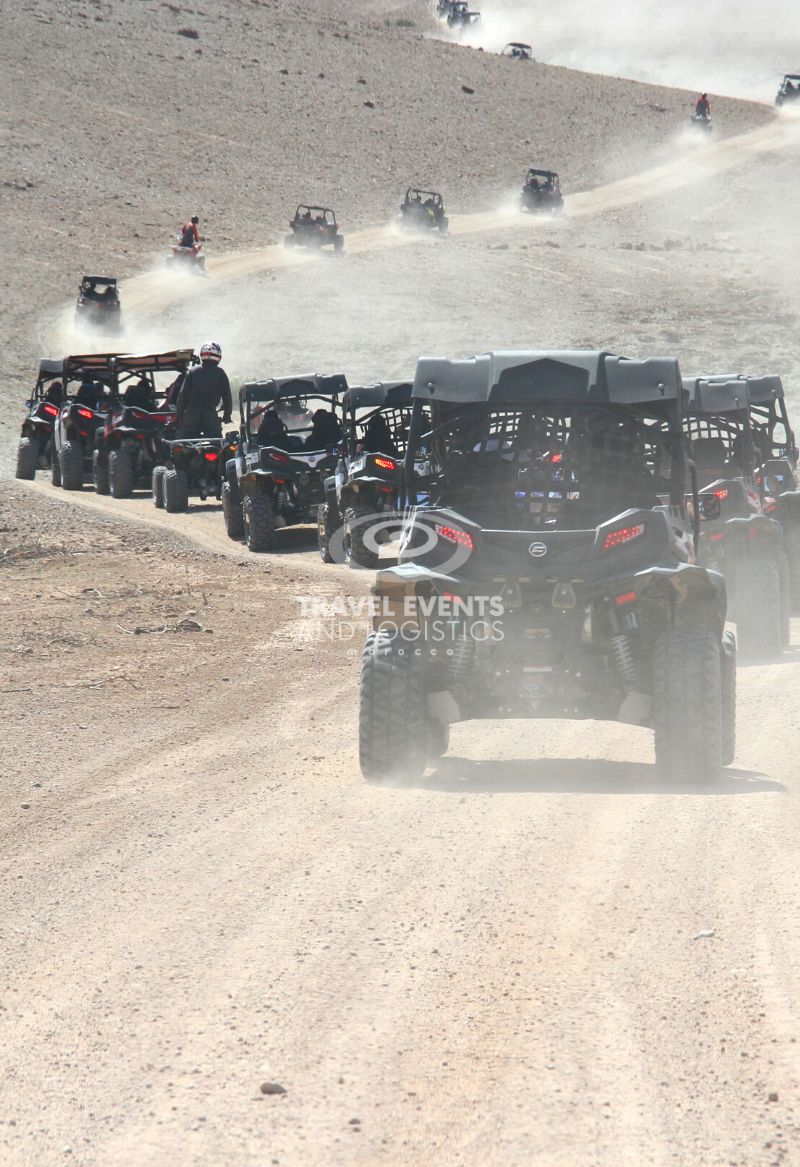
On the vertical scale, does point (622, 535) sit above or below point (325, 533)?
below

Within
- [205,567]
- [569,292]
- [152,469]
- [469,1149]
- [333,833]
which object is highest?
[569,292]

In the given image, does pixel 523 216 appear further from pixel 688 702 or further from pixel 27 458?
pixel 688 702

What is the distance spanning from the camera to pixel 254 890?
4426mm

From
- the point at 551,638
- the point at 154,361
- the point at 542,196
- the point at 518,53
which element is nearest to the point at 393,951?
the point at 551,638

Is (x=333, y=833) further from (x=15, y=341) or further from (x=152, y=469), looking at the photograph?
(x=15, y=341)

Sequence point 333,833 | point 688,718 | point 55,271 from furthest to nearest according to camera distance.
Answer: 1. point 55,271
2. point 688,718
3. point 333,833

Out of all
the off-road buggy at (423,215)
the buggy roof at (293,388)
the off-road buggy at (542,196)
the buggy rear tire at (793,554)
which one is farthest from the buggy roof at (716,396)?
the off-road buggy at (542,196)

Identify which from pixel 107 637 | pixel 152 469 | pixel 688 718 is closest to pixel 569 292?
pixel 152 469

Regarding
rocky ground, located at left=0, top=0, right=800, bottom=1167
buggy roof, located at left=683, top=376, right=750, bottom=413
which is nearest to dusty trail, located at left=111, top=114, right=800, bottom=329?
rocky ground, located at left=0, top=0, right=800, bottom=1167

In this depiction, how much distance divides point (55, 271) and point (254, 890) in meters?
41.0

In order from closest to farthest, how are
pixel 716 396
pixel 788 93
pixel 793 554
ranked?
pixel 716 396 → pixel 793 554 → pixel 788 93

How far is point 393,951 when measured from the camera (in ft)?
12.7

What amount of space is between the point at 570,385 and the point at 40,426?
52.0 feet

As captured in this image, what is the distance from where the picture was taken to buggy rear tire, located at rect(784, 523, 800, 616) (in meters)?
11.2
